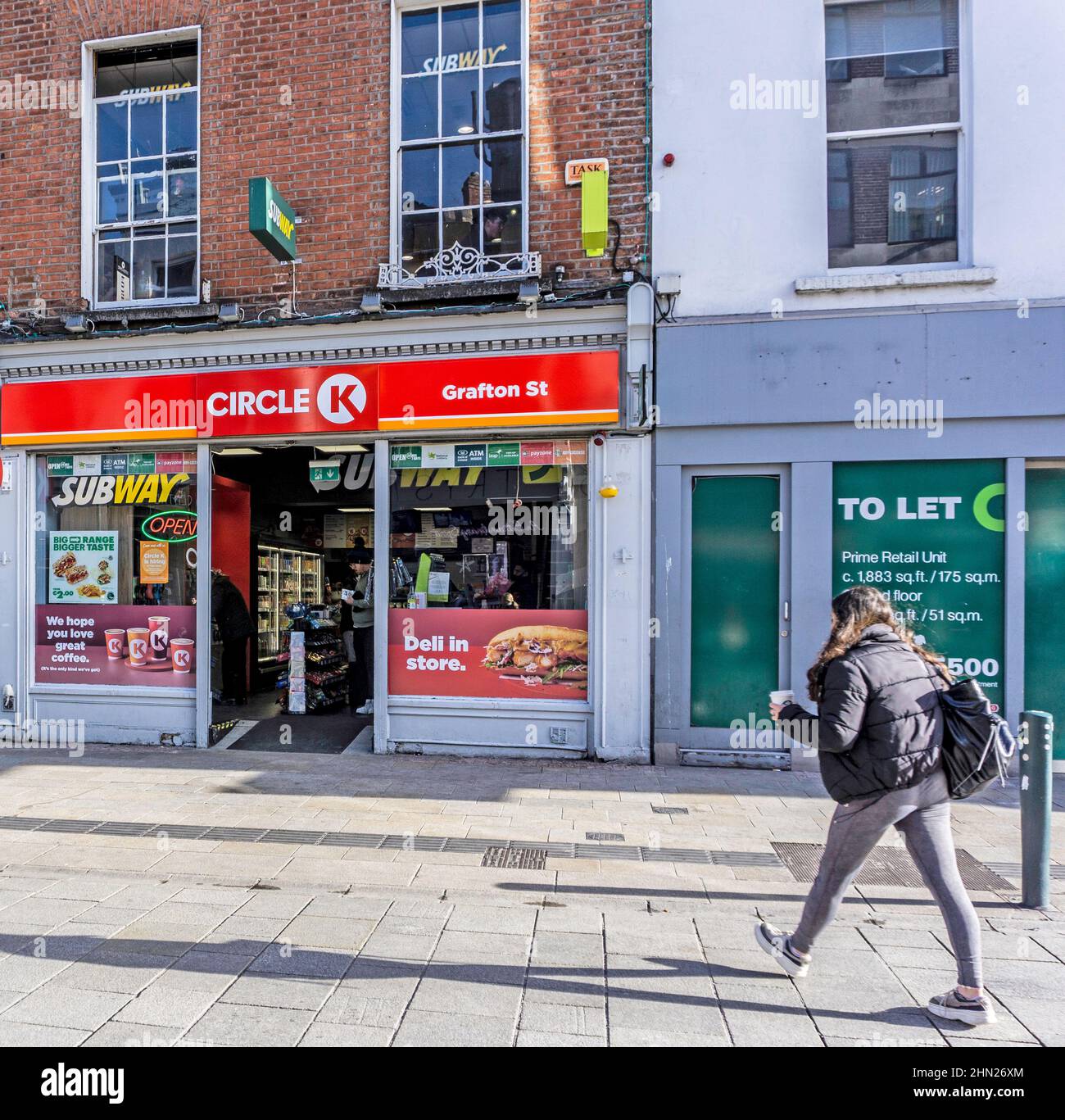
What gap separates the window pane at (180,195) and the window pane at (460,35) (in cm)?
320

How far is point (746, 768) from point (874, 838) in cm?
410

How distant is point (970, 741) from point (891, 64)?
7.26 meters

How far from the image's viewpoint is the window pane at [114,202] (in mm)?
8656

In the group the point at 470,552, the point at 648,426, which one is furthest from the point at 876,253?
the point at 470,552

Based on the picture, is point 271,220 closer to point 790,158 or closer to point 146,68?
point 146,68

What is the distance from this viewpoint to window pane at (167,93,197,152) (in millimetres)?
8492

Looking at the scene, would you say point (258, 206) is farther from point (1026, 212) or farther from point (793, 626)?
point (1026, 212)

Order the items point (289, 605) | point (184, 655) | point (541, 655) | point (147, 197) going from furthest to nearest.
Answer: point (289, 605), point (147, 197), point (184, 655), point (541, 655)

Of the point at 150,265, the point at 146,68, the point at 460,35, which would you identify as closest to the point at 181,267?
the point at 150,265

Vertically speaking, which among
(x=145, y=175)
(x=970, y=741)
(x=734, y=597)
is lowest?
(x=970, y=741)

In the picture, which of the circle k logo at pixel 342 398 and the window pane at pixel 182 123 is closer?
the circle k logo at pixel 342 398

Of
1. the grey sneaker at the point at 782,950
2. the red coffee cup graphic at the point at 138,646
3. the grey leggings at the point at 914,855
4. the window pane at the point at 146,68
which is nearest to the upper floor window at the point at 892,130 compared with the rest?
the grey leggings at the point at 914,855

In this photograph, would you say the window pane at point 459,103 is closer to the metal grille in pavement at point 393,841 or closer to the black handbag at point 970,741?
the metal grille in pavement at point 393,841

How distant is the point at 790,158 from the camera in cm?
730
